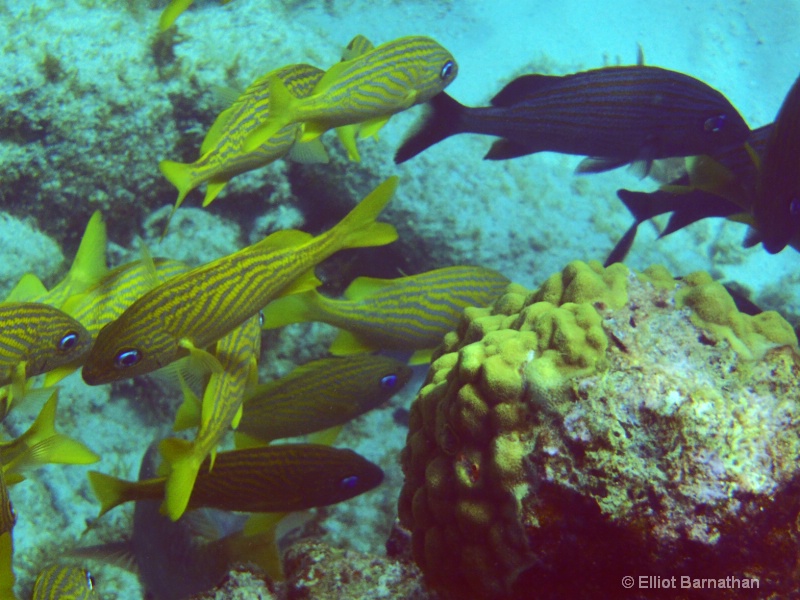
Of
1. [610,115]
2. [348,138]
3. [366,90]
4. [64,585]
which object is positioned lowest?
[64,585]

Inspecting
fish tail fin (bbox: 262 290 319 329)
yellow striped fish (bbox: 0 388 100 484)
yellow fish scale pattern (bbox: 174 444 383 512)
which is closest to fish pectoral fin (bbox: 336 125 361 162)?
fish tail fin (bbox: 262 290 319 329)

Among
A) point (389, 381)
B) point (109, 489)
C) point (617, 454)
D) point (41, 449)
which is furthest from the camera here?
point (389, 381)

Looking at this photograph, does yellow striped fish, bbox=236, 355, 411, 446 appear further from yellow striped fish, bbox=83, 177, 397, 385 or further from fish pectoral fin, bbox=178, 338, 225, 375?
yellow striped fish, bbox=83, 177, 397, 385

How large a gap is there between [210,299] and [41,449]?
1.18 metres

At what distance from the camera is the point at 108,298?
229 cm


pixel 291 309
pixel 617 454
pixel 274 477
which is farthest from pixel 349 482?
pixel 617 454

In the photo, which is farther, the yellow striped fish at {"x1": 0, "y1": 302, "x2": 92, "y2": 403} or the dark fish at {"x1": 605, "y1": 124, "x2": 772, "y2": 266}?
the dark fish at {"x1": 605, "y1": 124, "x2": 772, "y2": 266}

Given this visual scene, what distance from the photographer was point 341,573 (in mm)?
2414

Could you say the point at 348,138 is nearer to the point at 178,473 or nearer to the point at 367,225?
the point at 367,225

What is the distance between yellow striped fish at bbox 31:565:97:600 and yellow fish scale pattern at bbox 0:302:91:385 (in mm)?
775

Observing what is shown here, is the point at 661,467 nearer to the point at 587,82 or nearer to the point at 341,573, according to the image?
the point at 341,573

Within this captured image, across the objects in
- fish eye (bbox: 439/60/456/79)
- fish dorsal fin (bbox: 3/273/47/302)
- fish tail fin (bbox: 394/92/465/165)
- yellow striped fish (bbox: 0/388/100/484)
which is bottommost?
yellow striped fish (bbox: 0/388/100/484)

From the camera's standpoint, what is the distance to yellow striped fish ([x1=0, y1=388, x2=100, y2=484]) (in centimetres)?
223

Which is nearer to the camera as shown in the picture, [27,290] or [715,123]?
[27,290]
